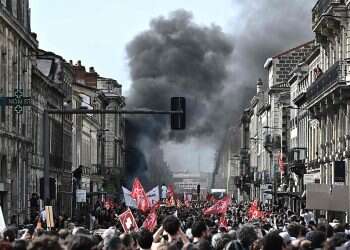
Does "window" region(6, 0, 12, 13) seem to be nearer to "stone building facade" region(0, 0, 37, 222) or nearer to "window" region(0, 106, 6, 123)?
"stone building facade" region(0, 0, 37, 222)

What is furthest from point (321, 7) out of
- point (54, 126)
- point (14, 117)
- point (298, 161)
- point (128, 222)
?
point (128, 222)

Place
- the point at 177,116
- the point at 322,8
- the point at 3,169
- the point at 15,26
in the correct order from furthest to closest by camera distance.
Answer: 1. the point at 322,8
2. the point at 15,26
3. the point at 3,169
4. the point at 177,116

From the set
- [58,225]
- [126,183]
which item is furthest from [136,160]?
[58,225]

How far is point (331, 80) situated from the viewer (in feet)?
189

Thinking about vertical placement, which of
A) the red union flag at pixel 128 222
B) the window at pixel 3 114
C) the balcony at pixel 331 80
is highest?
the balcony at pixel 331 80

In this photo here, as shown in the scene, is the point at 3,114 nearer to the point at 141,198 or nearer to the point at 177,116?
the point at 141,198

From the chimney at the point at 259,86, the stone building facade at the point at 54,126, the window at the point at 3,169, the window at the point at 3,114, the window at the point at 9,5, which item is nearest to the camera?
the window at the point at 3,114

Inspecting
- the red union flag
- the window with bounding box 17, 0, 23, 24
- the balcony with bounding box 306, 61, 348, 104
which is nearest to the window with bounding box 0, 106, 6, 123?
the window with bounding box 17, 0, 23, 24

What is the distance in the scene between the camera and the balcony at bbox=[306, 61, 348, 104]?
2151 inches

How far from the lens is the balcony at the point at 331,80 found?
54625mm

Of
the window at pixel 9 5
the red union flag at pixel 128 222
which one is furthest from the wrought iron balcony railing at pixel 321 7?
the red union flag at pixel 128 222

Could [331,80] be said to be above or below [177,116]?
above

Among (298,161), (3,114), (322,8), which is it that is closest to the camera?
(3,114)

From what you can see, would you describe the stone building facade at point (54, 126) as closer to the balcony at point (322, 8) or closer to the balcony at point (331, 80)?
the balcony at point (331, 80)
